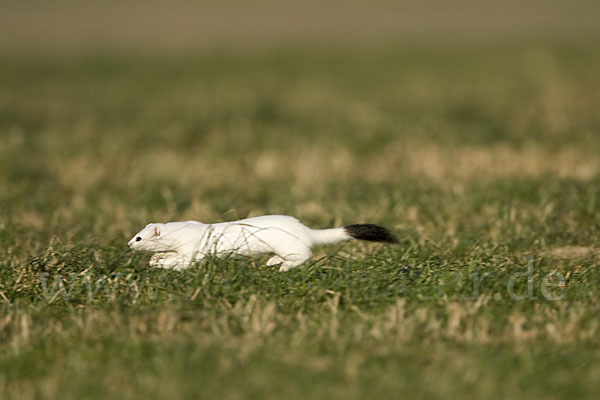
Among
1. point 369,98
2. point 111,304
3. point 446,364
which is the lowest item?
point 446,364

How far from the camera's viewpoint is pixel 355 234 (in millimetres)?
5691

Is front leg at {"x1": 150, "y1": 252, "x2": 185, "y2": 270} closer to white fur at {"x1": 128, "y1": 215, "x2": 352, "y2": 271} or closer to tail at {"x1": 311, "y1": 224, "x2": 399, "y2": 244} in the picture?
white fur at {"x1": 128, "y1": 215, "x2": 352, "y2": 271}

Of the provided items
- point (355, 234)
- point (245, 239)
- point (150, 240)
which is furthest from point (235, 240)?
point (355, 234)

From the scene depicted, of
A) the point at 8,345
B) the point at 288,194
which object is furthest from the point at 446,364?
→ the point at 288,194

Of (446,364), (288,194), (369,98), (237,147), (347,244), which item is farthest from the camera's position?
(369,98)

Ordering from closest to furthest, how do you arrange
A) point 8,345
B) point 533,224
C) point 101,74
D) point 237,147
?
point 8,345 → point 533,224 → point 237,147 → point 101,74

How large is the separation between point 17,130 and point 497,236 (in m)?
7.96

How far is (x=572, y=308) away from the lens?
16.8ft

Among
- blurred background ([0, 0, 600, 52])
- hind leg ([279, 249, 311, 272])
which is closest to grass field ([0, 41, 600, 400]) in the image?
hind leg ([279, 249, 311, 272])

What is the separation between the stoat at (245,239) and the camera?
5.61 meters

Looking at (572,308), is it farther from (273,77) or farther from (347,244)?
(273,77)

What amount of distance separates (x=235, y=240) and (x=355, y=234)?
80 cm

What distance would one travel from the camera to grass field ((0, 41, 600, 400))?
437cm

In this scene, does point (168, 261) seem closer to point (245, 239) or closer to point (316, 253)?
point (245, 239)
